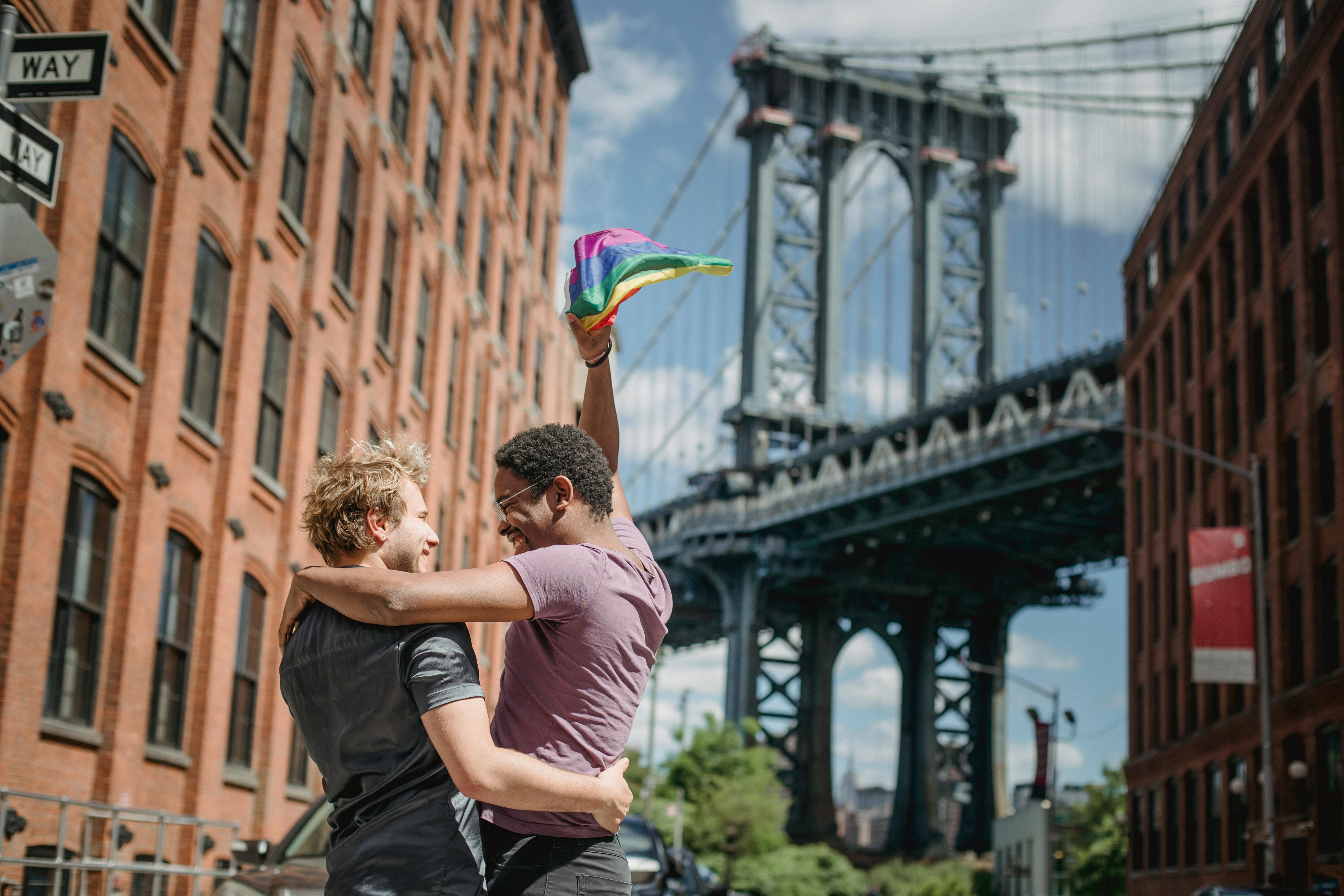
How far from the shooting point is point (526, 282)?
41.8 metres

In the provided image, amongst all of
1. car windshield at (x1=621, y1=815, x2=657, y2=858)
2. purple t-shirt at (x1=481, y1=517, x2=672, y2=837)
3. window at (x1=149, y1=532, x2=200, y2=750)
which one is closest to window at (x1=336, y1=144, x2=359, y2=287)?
window at (x1=149, y1=532, x2=200, y2=750)

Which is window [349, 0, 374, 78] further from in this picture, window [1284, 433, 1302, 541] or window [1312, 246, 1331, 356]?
window [1284, 433, 1302, 541]

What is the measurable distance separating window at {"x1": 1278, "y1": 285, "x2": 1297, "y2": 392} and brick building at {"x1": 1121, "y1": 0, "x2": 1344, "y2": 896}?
2.1 inches

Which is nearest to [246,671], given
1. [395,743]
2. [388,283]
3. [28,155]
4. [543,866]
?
[388,283]

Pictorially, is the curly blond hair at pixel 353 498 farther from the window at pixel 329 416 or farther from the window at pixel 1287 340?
the window at pixel 1287 340

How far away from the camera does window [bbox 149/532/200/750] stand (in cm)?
1733

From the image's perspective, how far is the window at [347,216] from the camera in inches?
975

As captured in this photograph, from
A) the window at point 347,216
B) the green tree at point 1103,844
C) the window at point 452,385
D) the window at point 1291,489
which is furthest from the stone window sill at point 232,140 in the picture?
the green tree at point 1103,844

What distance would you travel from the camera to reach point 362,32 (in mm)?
26234

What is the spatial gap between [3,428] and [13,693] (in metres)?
2.37

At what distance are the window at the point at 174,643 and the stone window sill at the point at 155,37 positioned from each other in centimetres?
550

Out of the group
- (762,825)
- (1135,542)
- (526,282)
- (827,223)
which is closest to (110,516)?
(526,282)

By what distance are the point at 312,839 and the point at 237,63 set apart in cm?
1380

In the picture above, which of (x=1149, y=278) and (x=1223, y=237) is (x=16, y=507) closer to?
(x=1223, y=237)
